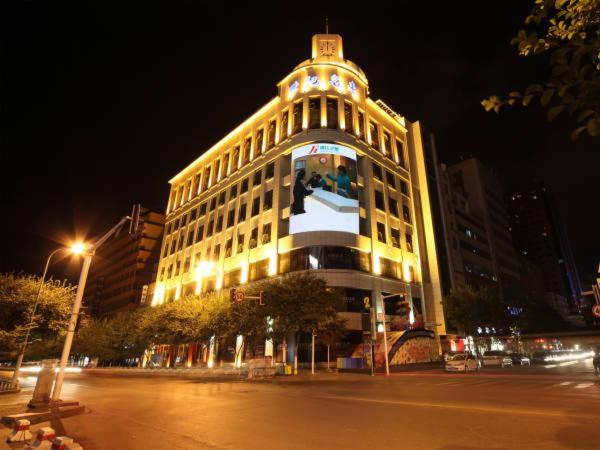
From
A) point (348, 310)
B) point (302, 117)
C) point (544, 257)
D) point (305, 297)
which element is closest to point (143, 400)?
point (305, 297)

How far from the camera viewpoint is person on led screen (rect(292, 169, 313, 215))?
4569 cm

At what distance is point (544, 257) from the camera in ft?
585

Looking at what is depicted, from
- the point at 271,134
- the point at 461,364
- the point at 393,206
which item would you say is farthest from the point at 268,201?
the point at 461,364

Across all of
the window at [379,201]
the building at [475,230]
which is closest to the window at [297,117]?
the window at [379,201]

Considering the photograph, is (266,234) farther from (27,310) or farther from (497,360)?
(497,360)

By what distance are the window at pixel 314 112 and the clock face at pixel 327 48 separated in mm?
11596

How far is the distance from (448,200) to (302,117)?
1433 inches

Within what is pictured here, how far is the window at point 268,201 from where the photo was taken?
171ft

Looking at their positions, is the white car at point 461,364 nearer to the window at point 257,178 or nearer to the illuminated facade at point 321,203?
the illuminated facade at point 321,203

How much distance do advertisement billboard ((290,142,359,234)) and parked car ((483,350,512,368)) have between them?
2059 centimetres

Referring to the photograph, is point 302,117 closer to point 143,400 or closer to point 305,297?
point 305,297

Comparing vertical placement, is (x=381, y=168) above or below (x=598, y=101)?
above

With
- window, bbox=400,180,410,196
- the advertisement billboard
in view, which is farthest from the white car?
window, bbox=400,180,410,196

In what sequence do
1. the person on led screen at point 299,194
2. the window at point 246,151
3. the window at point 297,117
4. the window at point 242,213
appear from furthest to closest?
the window at point 246,151
the window at point 242,213
the window at point 297,117
the person on led screen at point 299,194
